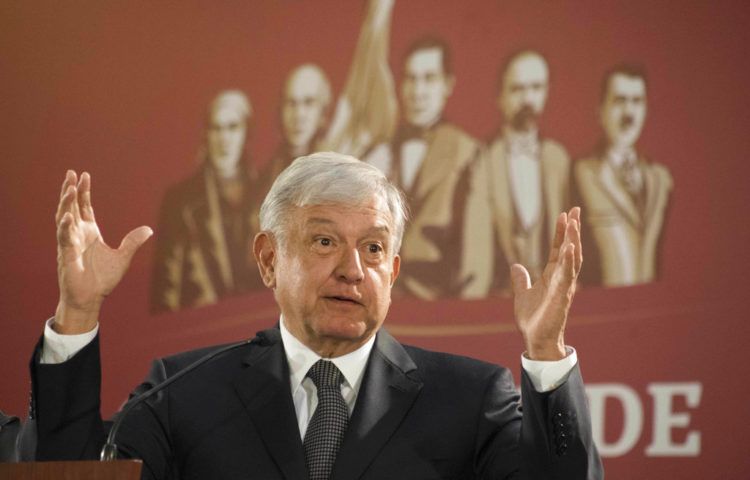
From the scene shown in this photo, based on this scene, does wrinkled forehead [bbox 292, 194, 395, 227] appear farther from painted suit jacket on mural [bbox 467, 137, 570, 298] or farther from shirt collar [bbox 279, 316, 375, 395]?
painted suit jacket on mural [bbox 467, 137, 570, 298]

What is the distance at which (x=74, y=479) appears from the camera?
1.96 meters

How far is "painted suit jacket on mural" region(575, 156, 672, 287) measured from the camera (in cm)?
429

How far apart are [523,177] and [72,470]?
2.72m

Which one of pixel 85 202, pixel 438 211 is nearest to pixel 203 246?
pixel 438 211

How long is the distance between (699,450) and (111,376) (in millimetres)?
2183

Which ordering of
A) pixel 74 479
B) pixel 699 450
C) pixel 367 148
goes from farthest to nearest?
pixel 367 148 < pixel 699 450 < pixel 74 479

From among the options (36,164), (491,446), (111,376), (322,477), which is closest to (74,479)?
(322,477)

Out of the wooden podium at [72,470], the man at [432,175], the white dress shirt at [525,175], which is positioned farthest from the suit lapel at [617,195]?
the wooden podium at [72,470]

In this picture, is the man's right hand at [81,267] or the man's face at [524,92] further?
the man's face at [524,92]

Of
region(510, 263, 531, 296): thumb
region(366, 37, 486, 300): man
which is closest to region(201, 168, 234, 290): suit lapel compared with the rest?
region(366, 37, 486, 300): man

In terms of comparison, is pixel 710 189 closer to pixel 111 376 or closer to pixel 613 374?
pixel 613 374

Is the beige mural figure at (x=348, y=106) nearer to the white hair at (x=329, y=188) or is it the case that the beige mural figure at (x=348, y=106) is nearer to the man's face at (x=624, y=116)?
the man's face at (x=624, y=116)

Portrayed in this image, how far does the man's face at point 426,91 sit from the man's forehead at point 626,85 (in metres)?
0.60

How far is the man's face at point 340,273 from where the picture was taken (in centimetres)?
258
